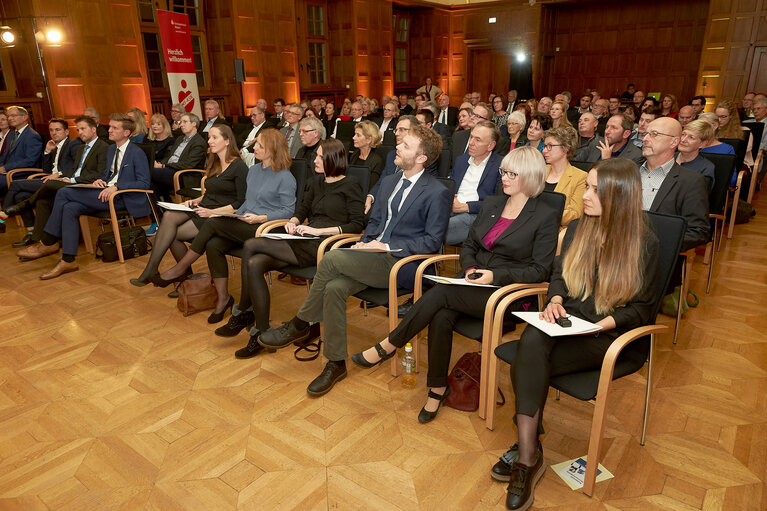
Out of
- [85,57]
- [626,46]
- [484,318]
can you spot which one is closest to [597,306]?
[484,318]

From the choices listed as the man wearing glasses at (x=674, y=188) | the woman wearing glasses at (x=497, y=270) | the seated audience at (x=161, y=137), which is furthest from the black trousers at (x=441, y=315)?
the seated audience at (x=161, y=137)

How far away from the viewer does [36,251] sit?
4.83 meters

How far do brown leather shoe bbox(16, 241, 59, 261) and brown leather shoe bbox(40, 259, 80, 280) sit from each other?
429mm

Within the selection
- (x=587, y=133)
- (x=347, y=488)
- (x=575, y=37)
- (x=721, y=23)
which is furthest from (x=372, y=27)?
(x=347, y=488)

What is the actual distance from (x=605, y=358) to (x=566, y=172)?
179cm

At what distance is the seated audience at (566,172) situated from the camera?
10.6 ft

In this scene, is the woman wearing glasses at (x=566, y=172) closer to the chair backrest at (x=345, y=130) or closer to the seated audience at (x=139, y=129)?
the chair backrest at (x=345, y=130)

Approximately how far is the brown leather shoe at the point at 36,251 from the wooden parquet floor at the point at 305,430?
4.87 feet

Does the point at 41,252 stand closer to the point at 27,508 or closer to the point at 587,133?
the point at 27,508

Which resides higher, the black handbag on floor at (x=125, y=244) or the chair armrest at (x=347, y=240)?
the chair armrest at (x=347, y=240)

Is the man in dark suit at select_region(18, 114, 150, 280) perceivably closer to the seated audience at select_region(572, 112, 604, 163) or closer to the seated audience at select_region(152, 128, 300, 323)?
the seated audience at select_region(152, 128, 300, 323)

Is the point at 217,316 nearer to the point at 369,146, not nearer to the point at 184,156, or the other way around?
the point at 369,146

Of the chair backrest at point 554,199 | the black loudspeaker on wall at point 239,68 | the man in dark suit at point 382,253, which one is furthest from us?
the black loudspeaker on wall at point 239,68

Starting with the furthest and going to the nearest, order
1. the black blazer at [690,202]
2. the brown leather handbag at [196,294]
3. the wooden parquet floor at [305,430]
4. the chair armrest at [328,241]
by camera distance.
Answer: the brown leather handbag at [196,294]
the chair armrest at [328,241]
the black blazer at [690,202]
the wooden parquet floor at [305,430]
